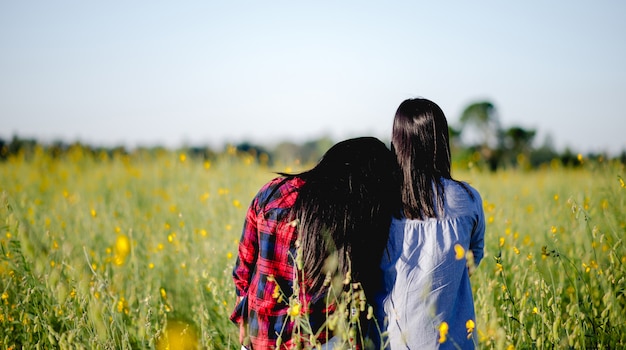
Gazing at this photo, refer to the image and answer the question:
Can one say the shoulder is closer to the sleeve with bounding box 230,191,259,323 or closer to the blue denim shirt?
the sleeve with bounding box 230,191,259,323

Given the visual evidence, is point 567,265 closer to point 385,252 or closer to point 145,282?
point 385,252

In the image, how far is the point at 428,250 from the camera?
1.66 metres

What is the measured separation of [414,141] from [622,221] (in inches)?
89.0

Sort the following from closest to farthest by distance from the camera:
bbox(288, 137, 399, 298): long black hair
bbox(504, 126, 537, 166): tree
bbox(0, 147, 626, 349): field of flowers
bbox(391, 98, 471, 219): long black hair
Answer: bbox(288, 137, 399, 298): long black hair < bbox(391, 98, 471, 219): long black hair < bbox(0, 147, 626, 349): field of flowers < bbox(504, 126, 537, 166): tree

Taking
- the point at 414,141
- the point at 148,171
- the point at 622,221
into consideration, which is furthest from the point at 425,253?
the point at 148,171

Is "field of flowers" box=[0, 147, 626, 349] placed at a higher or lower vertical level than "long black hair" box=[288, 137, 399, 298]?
lower

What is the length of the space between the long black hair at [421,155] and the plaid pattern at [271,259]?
1.44ft

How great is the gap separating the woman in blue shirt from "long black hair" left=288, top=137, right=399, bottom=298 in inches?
3.6

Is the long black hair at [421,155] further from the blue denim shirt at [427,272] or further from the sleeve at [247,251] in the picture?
the sleeve at [247,251]

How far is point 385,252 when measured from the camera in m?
1.70

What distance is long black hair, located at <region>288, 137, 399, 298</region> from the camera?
1.58 meters

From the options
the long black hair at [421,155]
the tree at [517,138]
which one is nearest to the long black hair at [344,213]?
the long black hair at [421,155]

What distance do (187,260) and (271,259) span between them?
1.72 m

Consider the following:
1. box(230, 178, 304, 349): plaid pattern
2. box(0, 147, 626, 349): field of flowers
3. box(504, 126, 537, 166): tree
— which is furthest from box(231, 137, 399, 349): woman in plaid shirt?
box(504, 126, 537, 166): tree
